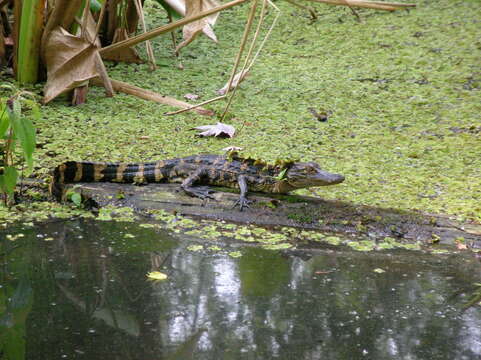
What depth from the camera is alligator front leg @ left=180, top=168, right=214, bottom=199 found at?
3.85 m

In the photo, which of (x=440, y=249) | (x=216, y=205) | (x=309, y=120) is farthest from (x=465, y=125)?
(x=216, y=205)

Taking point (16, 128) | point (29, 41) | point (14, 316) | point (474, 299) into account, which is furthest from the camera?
point (29, 41)

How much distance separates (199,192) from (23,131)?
3.92 feet

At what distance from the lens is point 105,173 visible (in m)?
3.92

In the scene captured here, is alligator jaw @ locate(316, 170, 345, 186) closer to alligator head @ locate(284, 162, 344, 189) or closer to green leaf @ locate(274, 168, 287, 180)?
alligator head @ locate(284, 162, 344, 189)

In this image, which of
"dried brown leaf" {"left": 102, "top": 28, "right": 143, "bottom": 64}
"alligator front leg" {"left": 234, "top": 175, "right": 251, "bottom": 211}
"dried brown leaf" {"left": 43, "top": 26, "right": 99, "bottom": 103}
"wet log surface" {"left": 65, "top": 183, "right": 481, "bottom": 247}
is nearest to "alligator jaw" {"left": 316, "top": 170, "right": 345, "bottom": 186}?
"wet log surface" {"left": 65, "top": 183, "right": 481, "bottom": 247}

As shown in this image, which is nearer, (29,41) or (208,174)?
(208,174)

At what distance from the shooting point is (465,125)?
489cm

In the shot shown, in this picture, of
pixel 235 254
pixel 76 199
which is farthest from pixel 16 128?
pixel 235 254

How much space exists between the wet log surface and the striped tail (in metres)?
0.04

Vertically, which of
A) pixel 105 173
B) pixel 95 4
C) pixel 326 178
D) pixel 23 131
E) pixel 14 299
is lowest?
pixel 14 299

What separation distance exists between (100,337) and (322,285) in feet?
3.35

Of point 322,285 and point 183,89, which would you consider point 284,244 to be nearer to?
point 322,285

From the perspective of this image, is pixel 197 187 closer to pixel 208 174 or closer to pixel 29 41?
pixel 208 174
